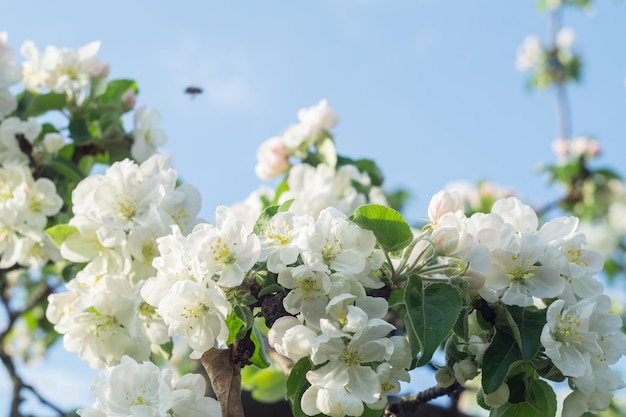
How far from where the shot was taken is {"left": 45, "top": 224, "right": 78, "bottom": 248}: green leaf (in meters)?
1.83

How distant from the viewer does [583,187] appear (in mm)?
5949

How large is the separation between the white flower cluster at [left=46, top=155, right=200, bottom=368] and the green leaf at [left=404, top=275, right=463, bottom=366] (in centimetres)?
59

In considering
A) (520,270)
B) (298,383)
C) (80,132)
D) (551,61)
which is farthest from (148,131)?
(551,61)

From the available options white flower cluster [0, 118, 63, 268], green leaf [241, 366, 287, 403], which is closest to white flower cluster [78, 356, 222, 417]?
white flower cluster [0, 118, 63, 268]

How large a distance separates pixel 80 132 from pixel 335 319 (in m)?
1.45

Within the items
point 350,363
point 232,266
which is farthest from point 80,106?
point 350,363

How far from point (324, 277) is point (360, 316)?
9 cm

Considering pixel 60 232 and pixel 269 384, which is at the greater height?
pixel 60 232

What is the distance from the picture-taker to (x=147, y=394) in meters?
1.39

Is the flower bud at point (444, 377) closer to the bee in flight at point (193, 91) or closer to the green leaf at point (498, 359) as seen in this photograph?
the green leaf at point (498, 359)

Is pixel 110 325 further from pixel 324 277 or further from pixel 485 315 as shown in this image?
pixel 485 315

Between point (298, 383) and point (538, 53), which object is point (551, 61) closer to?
point (538, 53)

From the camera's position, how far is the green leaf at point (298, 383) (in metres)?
1.36

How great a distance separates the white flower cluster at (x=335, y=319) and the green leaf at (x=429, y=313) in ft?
0.13
